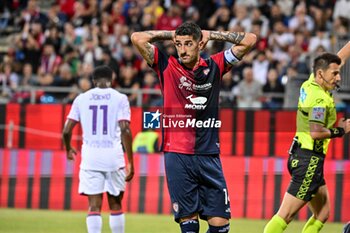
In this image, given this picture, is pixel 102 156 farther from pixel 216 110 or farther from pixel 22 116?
pixel 22 116

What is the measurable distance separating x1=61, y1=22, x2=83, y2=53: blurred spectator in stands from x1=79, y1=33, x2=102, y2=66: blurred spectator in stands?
13.5 inches

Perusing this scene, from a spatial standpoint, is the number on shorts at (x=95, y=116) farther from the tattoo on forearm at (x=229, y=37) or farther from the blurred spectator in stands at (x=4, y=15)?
the blurred spectator in stands at (x=4, y=15)

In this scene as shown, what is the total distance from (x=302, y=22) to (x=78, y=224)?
8.24 metres

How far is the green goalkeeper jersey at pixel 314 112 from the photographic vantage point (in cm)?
1002

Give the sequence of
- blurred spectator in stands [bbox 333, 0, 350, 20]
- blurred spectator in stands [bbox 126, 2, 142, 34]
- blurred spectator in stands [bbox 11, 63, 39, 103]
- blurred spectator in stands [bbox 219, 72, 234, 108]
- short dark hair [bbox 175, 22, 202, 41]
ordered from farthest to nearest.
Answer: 1. blurred spectator in stands [bbox 126, 2, 142, 34]
2. blurred spectator in stands [bbox 333, 0, 350, 20]
3. blurred spectator in stands [bbox 11, 63, 39, 103]
4. blurred spectator in stands [bbox 219, 72, 234, 108]
5. short dark hair [bbox 175, 22, 202, 41]

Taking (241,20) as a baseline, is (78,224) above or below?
below

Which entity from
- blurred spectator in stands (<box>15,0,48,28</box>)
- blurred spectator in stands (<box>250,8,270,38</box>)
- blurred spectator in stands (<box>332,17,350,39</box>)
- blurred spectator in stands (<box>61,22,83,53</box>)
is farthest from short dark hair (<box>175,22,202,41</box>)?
blurred spectator in stands (<box>15,0,48,28</box>)

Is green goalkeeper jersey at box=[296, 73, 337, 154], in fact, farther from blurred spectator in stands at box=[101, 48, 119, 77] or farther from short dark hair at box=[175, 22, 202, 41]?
blurred spectator in stands at box=[101, 48, 119, 77]

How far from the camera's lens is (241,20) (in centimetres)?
2119

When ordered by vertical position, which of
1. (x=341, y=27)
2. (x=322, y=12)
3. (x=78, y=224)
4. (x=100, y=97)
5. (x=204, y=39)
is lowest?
(x=78, y=224)

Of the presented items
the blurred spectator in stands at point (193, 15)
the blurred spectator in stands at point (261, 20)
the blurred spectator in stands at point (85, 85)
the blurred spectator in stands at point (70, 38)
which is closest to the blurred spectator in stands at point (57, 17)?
the blurred spectator in stands at point (70, 38)

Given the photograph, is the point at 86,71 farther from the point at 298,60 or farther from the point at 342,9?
the point at 342,9

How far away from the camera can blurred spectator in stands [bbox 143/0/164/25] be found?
73.8 feet

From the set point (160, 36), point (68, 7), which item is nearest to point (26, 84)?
point (68, 7)
